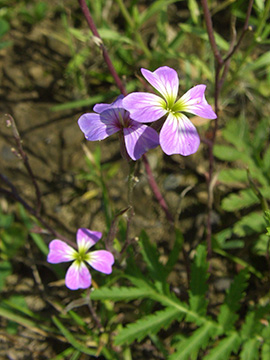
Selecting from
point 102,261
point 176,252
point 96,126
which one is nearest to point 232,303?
point 176,252

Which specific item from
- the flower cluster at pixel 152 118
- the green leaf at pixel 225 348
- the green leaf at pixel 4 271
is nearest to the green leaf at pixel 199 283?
the green leaf at pixel 225 348

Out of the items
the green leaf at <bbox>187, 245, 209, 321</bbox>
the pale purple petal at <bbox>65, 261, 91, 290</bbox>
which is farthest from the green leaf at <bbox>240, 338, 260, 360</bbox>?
the pale purple petal at <bbox>65, 261, 91, 290</bbox>

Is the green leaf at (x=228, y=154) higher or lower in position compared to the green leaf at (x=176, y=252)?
higher

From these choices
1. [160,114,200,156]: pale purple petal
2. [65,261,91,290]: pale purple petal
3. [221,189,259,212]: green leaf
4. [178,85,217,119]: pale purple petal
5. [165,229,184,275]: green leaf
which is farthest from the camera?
[221,189,259,212]: green leaf

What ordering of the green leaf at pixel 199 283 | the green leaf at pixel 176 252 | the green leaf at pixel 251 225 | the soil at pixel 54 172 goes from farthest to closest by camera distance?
the soil at pixel 54 172, the green leaf at pixel 251 225, the green leaf at pixel 176 252, the green leaf at pixel 199 283

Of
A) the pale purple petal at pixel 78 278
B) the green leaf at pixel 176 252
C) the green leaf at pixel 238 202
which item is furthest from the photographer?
the green leaf at pixel 238 202

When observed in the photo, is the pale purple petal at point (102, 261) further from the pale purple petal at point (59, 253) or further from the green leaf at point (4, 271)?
the green leaf at point (4, 271)

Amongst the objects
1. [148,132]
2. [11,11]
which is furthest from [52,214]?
[11,11]

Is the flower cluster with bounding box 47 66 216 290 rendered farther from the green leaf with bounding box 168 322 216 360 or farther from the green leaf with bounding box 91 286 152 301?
the green leaf with bounding box 168 322 216 360
